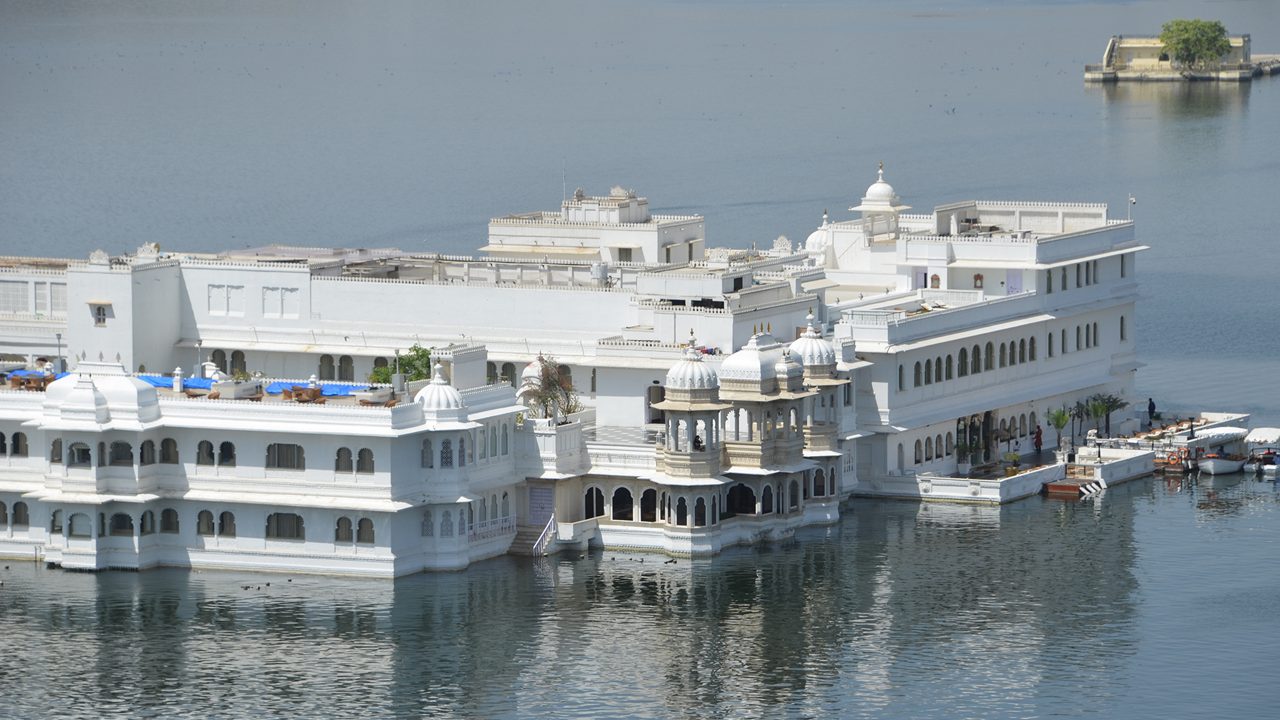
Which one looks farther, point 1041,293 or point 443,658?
point 1041,293

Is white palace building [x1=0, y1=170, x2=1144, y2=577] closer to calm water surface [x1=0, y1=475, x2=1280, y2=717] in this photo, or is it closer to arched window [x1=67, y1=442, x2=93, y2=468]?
arched window [x1=67, y1=442, x2=93, y2=468]

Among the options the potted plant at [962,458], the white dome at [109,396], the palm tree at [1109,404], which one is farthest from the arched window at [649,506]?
the palm tree at [1109,404]

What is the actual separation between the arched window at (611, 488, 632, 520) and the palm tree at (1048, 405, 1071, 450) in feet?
59.0

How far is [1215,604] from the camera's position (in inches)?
2918

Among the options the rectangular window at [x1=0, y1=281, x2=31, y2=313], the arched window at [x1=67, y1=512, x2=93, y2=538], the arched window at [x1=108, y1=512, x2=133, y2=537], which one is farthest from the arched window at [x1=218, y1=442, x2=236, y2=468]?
the rectangular window at [x1=0, y1=281, x2=31, y2=313]

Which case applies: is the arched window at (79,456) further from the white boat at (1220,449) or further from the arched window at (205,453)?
the white boat at (1220,449)

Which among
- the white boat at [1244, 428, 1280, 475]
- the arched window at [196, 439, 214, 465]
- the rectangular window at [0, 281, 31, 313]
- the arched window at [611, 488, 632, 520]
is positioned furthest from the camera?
the rectangular window at [0, 281, 31, 313]

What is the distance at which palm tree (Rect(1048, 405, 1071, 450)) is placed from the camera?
9381cm

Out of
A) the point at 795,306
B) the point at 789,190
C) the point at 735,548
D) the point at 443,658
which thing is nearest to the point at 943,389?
the point at 795,306

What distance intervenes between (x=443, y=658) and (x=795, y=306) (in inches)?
937

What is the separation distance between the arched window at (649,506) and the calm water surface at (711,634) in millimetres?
1630

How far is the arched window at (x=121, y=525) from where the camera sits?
7638cm

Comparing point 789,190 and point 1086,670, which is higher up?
point 789,190

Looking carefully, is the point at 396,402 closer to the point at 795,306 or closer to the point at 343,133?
the point at 795,306
